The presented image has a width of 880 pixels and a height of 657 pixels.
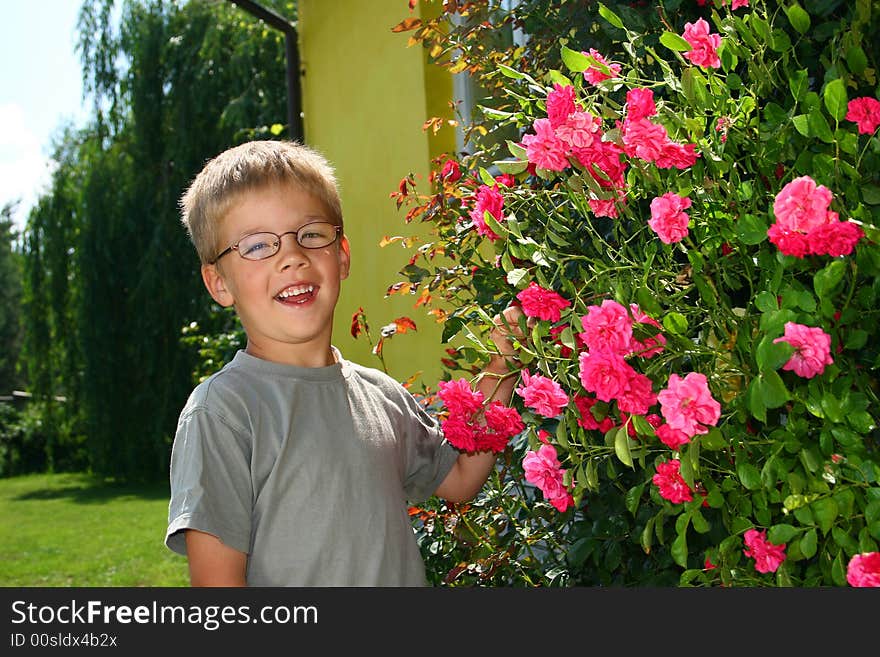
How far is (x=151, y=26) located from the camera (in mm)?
11461

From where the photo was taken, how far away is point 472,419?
1.56m

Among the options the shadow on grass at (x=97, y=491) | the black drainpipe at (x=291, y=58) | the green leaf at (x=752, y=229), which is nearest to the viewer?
the green leaf at (x=752, y=229)

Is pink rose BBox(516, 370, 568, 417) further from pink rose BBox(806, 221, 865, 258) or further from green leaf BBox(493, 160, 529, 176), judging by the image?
pink rose BBox(806, 221, 865, 258)

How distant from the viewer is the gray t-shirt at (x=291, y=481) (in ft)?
5.01

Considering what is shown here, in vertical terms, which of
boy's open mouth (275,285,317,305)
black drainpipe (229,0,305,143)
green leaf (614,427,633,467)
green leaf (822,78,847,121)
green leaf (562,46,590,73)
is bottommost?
green leaf (614,427,633,467)

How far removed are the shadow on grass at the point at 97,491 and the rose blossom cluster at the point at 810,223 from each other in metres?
10.5

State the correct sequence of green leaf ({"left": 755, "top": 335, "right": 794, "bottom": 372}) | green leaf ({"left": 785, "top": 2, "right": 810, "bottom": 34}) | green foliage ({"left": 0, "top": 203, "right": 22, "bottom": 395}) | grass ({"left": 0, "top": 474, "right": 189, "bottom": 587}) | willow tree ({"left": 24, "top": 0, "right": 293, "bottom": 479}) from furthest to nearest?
green foliage ({"left": 0, "top": 203, "right": 22, "bottom": 395}) → willow tree ({"left": 24, "top": 0, "right": 293, "bottom": 479}) → grass ({"left": 0, "top": 474, "right": 189, "bottom": 587}) → green leaf ({"left": 785, "top": 2, "right": 810, "bottom": 34}) → green leaf ({"left": 755, "top": 335, "right": 794, "bottom": 372})

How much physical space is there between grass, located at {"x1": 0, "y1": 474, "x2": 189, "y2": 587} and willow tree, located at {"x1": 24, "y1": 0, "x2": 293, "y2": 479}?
829 millimetres

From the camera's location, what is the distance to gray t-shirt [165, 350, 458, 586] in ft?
5.01

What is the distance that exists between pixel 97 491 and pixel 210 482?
1166 centimetres

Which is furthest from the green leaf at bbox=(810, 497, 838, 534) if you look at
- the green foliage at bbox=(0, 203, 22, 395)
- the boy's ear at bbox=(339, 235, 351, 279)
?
the green foliage at bbox=(0, 203, 22, 395)

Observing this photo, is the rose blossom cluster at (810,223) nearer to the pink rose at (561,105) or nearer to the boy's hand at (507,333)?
the pink rose at (561,105)

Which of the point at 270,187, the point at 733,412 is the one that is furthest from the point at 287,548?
the point at 733,412

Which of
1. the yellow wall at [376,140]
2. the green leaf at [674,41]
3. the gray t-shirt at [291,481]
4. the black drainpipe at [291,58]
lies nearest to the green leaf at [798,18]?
the green leaf at [674,41]
